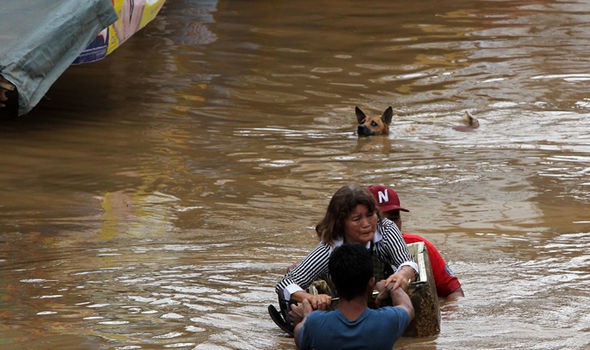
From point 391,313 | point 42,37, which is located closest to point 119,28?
point 42,37

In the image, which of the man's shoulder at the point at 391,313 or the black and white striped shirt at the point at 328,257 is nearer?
the man's shoulder at the point at 391,313

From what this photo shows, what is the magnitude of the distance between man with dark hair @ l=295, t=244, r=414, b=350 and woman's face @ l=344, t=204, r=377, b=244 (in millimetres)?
682

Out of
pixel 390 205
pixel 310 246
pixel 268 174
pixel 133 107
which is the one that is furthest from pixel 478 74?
pixel 390 205

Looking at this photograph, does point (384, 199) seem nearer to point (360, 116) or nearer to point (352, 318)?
point (352, 318)

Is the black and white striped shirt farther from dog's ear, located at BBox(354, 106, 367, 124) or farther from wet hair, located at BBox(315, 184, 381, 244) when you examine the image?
dog's ear, located at BBox(354, 106, 367, 124)

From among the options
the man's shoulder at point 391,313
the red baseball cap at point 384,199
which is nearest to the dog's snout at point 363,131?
the red baseball cap at point 384,199

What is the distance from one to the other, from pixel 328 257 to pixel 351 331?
0.95 meters

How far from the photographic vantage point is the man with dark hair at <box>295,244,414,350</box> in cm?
484

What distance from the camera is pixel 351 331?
15.9 feet

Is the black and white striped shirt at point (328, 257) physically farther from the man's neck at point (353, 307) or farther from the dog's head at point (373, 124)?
the dog's head at point (373, 124)

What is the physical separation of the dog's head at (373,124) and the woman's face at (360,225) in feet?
22.1

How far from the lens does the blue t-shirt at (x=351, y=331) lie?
486 centimetres

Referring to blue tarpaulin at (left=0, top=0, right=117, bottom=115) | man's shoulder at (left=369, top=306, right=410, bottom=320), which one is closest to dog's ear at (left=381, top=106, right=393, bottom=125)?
blue tarpaulin at (left=0, top=0, right=117, bottom=115)

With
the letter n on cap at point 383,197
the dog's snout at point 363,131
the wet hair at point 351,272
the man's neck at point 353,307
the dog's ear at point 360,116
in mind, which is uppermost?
the wet hair at point 351,272
